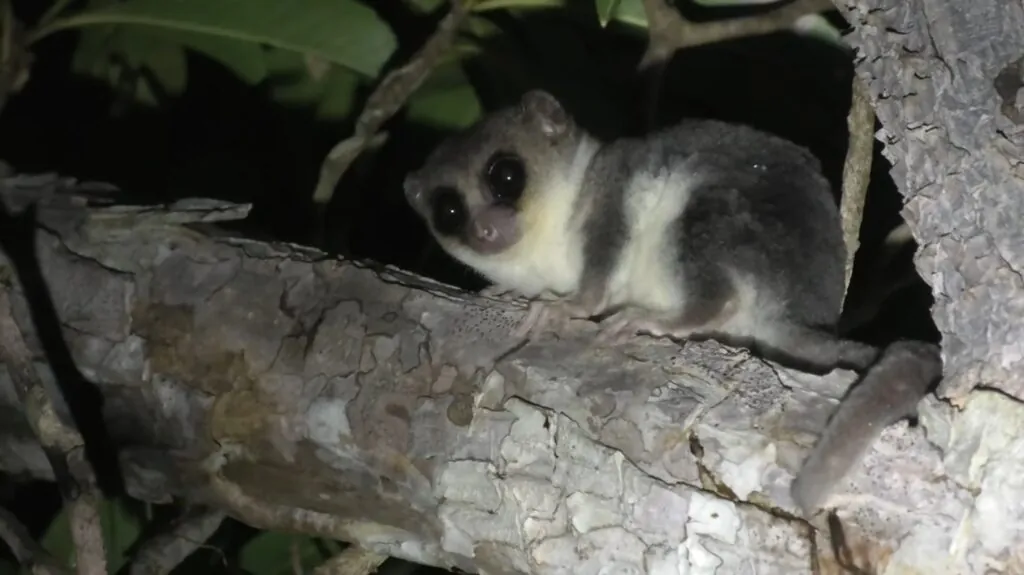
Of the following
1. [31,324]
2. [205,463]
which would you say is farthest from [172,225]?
[205,463]

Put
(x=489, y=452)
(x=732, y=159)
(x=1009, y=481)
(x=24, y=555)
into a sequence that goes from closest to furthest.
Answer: (x=1009, y=481)
(x=489, y=452)
(x=24, y=555)
(x=732, y=159)

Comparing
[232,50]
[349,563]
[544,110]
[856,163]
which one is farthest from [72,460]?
[856,163]

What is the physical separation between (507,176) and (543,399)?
108 cm

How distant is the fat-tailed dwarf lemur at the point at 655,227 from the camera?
2127 mm

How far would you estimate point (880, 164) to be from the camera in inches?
120

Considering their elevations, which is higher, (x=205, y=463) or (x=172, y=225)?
(x=172, y=225)

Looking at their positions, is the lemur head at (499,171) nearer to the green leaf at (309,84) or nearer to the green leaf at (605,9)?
the green leaf at (309,84)

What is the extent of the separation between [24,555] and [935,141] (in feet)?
5.37

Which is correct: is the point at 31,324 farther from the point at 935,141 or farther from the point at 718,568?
the point at 935,141

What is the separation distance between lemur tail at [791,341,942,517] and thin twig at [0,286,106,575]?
1072 mm

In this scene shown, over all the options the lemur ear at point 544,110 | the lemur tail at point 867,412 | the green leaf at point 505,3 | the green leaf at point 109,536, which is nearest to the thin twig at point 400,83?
the green leaf at point 505,3

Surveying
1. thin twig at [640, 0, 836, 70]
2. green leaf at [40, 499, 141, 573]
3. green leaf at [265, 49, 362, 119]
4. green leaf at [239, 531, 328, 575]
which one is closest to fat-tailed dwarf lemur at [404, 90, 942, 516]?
thin twig at [640, 0, 836, 70]

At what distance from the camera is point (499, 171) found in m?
2.73

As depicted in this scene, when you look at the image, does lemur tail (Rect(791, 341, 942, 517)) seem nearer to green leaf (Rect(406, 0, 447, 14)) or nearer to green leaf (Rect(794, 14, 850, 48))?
green leaf (Rect(794, 14, 850, 48))
